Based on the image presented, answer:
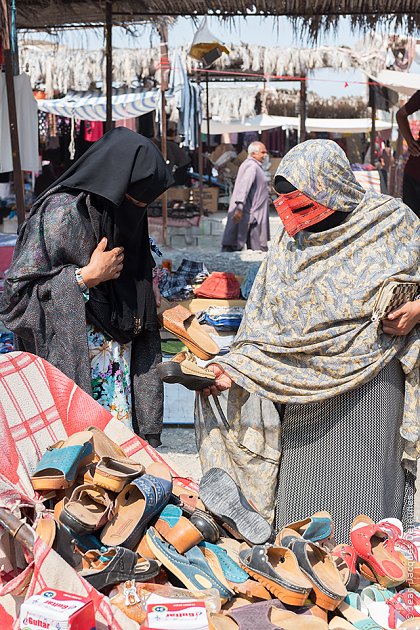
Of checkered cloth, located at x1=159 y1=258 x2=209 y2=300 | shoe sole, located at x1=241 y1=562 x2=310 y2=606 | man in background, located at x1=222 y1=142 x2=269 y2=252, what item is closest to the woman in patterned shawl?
shoe sole, located at x1=241 y1=562 x2=310 y2=606

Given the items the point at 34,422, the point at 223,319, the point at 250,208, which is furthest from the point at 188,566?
the point at 250,208

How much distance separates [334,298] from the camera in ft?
8.55

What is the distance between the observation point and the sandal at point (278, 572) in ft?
5.96

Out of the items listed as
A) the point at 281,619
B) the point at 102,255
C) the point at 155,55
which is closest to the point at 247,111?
the point at 155,55

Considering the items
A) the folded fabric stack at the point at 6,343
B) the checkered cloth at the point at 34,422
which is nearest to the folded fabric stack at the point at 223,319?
the folded fabric stack at the point at 6,343

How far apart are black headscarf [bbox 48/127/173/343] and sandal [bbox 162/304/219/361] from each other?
0.79ft

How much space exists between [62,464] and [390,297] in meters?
1.13

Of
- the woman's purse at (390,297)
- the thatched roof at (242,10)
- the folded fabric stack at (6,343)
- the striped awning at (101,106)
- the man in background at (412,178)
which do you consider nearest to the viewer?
the woman's purse at (390,297)

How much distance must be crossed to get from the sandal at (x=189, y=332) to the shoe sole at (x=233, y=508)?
1.19 m

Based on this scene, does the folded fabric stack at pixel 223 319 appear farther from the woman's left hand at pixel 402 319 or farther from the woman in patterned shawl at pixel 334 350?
the woman's left hand at pixel 402 319

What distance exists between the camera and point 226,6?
736 cm

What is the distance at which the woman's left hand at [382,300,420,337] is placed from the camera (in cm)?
256

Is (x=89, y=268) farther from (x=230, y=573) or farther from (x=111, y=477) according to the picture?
(x=230, y=573)

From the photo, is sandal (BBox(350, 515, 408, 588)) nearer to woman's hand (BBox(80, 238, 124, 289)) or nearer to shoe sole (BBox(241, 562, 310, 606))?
shoe sole (BBox(241, 562, 310, 606))
